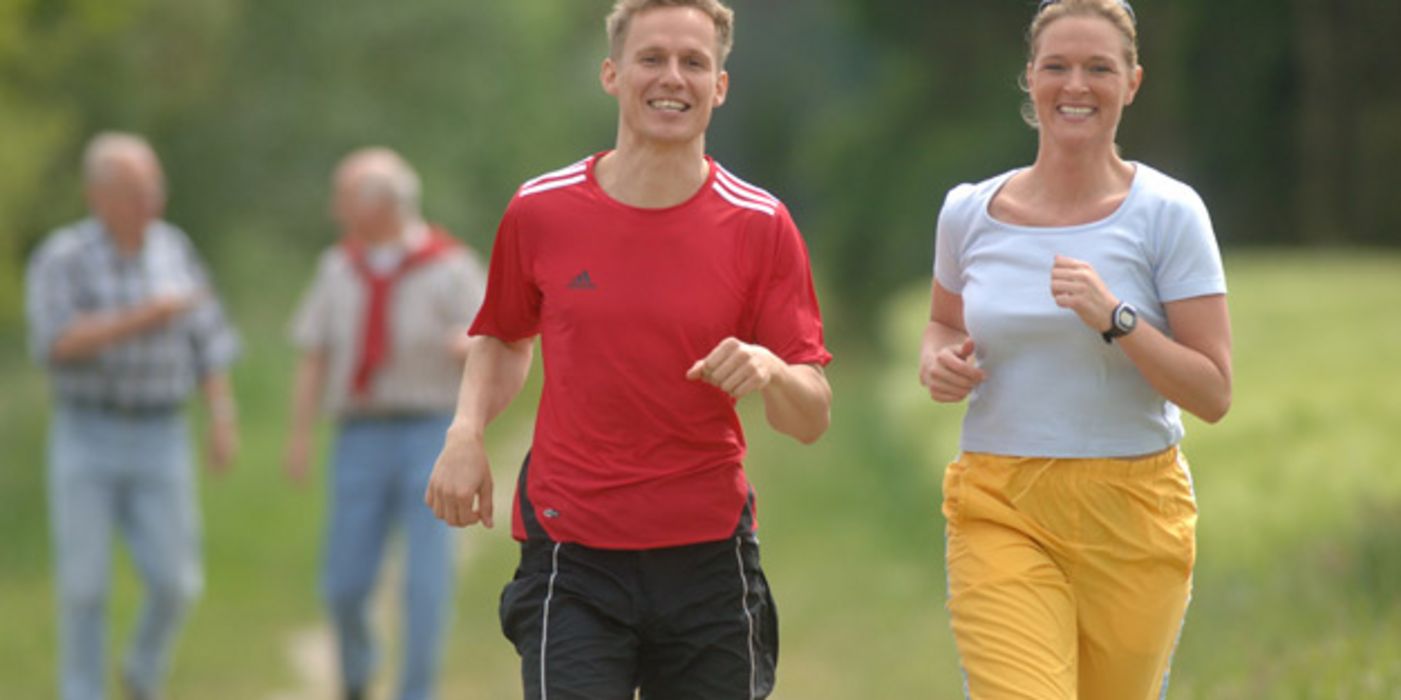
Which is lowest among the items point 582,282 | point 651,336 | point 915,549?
point 915,549

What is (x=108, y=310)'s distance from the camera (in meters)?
9.14

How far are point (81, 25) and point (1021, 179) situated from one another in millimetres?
18036

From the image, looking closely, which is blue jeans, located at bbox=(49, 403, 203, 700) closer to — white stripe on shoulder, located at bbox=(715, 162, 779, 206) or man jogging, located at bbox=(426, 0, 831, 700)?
man jogging, located at bbox=(426, 0, 831, 700)

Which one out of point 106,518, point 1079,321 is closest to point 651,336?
point 1079,321

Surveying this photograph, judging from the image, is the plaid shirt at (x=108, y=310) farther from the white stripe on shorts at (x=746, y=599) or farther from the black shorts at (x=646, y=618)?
the white stripe on shorts at (x=746, y=599)

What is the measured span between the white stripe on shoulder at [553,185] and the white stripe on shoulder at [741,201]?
0.33 meters

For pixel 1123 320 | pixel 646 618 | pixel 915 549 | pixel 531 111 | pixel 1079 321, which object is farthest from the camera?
pixel 531 111

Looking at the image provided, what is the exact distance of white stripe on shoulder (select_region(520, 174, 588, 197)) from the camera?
203 inches

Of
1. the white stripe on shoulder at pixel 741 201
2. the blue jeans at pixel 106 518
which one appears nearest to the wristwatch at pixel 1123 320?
the white stripe on shoulder at pixel 741 201

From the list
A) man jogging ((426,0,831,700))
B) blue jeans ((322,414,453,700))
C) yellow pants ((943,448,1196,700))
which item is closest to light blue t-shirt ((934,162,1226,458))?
yellow pants ((943,448,1196,700))

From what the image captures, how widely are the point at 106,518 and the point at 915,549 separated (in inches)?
251

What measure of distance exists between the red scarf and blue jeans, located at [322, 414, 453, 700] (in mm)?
220

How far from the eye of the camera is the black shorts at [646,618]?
5.07 metres

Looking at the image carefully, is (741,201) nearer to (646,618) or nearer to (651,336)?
(651,336)
